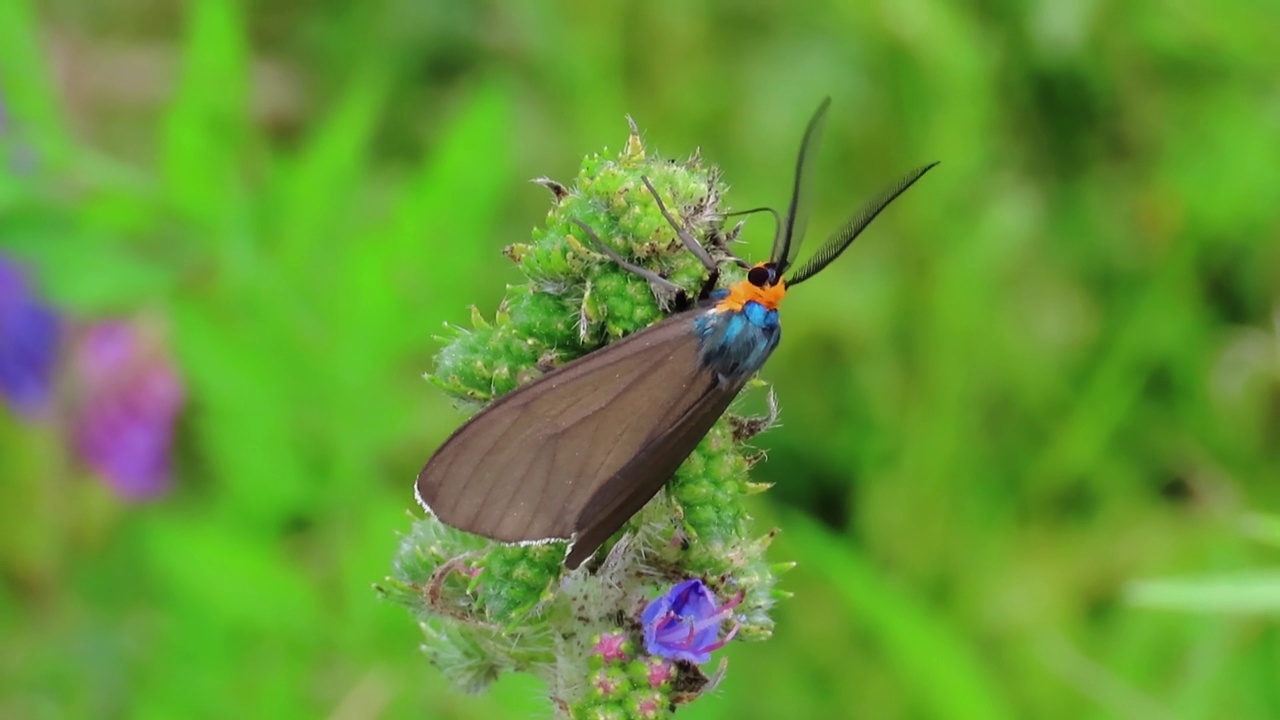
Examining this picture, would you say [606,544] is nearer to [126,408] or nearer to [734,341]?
[734,341]

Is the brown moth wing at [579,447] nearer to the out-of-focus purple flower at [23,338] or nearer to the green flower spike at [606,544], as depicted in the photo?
the green flower spike at [606,544]

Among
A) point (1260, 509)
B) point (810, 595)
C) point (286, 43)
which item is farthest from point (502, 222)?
point (1260, 509)

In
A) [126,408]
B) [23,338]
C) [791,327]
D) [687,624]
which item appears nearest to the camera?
[687,624]

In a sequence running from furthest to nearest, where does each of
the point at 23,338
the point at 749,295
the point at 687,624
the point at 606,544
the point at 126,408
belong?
the point at 126,408 → the point at 23,338 → the point at 749,295 → the point at 606,544 → the point at 687,624

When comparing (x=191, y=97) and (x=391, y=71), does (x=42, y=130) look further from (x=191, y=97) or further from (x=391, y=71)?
(x=391, y=71)

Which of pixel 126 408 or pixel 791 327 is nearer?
pixel 126 408

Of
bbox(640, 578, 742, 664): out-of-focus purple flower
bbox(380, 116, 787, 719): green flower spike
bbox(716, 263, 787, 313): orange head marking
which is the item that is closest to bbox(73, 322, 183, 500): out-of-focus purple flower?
bbox(380, 116, 787, 719): green flower spike

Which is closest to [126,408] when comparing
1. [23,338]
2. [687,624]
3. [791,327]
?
[23,338]

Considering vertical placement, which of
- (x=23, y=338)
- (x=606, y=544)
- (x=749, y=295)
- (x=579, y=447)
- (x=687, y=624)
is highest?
(x=23, y=338)
